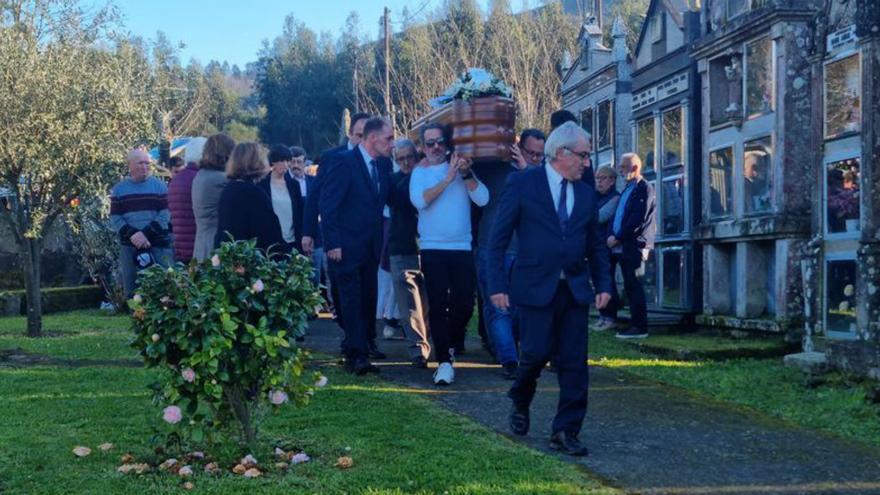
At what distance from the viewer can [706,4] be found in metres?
12.2

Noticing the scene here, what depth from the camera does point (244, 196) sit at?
7512mm

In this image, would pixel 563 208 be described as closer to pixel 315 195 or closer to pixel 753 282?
pixel 315 195

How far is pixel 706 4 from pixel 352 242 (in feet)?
20.4

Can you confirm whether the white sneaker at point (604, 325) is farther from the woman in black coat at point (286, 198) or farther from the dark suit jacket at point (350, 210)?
the dark suit jacket at point (350, 210)

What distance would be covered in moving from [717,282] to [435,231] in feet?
14.9

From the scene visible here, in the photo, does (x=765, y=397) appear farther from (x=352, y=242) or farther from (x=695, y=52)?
(x=695, y=52)

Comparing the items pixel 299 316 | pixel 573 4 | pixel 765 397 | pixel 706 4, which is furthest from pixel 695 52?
pixel 573 4

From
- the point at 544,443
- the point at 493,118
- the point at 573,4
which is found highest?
the point at 573,4

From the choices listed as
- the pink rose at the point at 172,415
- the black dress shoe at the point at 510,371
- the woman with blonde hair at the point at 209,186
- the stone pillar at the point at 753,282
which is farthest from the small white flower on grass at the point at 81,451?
the stone pillar at the point at 753,282

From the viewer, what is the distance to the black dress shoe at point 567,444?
17.6 ft

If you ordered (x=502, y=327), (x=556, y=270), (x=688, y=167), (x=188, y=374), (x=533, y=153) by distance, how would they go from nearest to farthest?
(x=188, y=374) → (x=556, y=270) → (x=502, y=327) → (x=533, y=153) → (x=688, y=167)

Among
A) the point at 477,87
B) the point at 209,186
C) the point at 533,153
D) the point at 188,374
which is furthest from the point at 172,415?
the point at 533,153

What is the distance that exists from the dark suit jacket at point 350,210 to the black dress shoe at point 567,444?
10.3ft

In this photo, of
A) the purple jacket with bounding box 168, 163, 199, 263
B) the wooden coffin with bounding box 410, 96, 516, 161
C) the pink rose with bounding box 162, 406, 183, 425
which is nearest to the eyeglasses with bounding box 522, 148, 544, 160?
the wooden coffin with bounding box 410, 96, 516, 161
